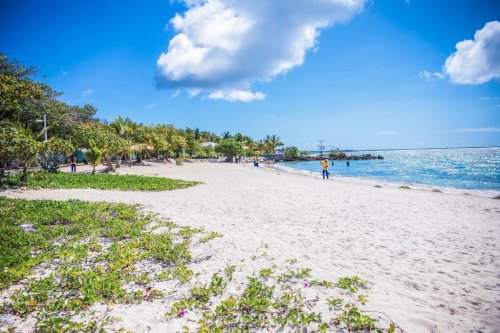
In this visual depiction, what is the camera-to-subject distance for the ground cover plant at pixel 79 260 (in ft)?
12.0

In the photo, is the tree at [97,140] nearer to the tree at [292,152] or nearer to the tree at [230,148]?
the tree at [230,148]

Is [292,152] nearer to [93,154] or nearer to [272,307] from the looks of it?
[93,154]

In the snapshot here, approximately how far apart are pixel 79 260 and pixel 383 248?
707 cm

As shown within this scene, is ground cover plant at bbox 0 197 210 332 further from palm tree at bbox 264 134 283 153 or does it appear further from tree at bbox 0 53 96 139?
palm tree at bbox 264 134 283 153

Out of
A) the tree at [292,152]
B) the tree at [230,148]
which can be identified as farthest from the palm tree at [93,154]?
the tree at [292,152]

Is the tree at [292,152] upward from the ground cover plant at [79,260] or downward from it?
upward

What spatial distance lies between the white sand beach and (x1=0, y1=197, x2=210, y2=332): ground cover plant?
0.56 metres

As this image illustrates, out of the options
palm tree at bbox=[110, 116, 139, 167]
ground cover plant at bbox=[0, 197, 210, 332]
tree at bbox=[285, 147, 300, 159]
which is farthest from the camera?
tree at bbox=[285, 147, 300, 159]

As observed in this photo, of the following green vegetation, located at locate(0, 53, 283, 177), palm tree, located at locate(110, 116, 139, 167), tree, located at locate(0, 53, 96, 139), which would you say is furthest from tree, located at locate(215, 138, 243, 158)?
tree, located at locate(0, 53, 96, 139)

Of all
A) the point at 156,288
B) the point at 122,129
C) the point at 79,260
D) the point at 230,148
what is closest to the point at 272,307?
the point at 156,288

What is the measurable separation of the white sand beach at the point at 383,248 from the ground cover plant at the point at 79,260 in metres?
0.56

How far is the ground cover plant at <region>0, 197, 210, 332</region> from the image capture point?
3.66 metres

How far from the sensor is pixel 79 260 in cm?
520

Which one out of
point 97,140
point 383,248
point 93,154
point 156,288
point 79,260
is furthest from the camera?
point 97,140
